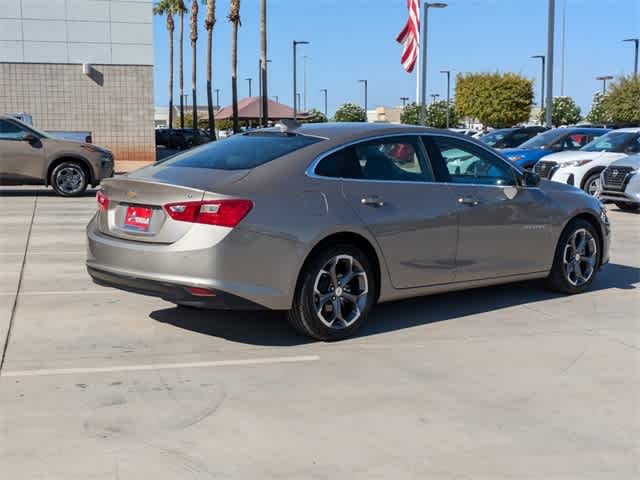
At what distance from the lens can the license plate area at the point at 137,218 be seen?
19.4 ft

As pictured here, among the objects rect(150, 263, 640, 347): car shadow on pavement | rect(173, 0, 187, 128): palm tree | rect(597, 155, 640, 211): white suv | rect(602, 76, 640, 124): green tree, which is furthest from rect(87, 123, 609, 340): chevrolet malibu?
rect(173, 0, 187, 128): palm tree

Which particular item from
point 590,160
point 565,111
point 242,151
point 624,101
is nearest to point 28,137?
point 590,160

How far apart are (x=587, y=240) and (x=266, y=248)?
12.1ft

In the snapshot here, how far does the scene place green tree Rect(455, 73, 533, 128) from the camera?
70500 mm

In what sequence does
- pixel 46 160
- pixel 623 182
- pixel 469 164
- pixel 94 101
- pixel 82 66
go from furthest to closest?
pixel 94 101
pixel 82 66
pixel 46 160
pixel 623 182
pixel 469 164

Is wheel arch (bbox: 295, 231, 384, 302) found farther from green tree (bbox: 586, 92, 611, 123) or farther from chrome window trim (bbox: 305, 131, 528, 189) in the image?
green tree (bbox: 586, 92, 611, 123)

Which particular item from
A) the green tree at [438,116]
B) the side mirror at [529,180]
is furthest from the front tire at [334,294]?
the green tree at [438,116]

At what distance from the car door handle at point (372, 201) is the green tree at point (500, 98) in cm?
6640

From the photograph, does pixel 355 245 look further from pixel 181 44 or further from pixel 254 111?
pixel 181 44

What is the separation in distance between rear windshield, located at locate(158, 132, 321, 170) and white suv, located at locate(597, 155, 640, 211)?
10031 mm

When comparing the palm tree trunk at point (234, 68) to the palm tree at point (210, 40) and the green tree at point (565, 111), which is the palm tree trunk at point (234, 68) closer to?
the palm tree at point (210, 40)

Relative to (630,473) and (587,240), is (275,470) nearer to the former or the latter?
(630,473)

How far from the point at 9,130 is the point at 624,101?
44726 millimetres

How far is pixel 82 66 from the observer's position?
96.5 ft
